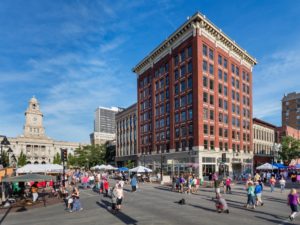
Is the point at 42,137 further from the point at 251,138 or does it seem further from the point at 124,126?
the point at 251,138

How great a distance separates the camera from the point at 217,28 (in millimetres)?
60781

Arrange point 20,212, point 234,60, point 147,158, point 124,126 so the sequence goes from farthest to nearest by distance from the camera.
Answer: point 124,126, point 147,158, point 234,60, point 20,212

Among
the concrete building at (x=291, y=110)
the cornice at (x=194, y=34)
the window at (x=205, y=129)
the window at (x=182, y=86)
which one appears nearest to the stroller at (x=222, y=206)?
the window at (x=205, y=129)

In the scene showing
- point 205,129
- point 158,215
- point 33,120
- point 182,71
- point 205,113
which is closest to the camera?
point 158,215

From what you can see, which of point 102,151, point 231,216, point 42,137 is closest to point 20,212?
point 231,216

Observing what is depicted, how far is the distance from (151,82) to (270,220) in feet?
191

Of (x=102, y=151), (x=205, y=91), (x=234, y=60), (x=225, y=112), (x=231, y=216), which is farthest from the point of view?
(x=102, y=151)

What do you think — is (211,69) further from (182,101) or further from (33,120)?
(33,120)

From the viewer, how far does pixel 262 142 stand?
8206cm

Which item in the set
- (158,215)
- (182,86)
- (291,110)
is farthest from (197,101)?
(291,110)

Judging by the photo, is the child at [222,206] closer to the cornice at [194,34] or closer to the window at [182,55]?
the cornice at [194,34]

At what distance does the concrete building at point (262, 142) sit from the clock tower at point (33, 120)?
113197 millimetres

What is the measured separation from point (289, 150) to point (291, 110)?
52.8 m

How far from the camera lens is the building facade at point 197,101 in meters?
56.0
